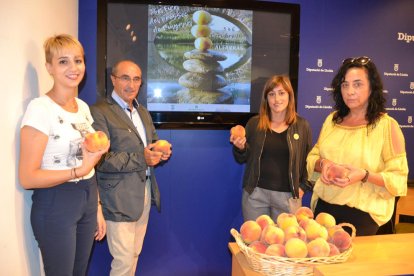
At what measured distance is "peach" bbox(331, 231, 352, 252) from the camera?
120 centimetres

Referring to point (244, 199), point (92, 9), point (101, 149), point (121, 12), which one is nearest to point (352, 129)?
point (244, 199)

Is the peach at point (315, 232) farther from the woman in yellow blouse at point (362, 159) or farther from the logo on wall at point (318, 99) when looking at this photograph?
the logo on wall at point (318, 99)

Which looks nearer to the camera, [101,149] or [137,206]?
[101,149]

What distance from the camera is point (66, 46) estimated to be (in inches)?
64.4

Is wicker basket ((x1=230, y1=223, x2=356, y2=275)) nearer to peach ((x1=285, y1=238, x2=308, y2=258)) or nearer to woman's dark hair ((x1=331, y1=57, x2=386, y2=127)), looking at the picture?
peach ((x1=285, y1=238, x2=308, y2=258))

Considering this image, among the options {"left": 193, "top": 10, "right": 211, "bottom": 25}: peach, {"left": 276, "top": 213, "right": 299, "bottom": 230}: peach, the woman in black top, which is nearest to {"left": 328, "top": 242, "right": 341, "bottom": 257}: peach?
{"left": 276, "top": 213, "right": 299, "bottom": 230}: peach

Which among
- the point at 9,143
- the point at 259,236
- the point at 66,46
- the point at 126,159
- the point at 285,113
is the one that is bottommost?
the point at 259,236

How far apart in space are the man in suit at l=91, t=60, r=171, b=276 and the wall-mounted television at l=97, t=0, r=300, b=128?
0.41 m

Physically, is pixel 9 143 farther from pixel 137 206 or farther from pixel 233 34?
pixel 233 34

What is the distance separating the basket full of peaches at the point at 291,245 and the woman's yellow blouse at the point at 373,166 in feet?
1.64

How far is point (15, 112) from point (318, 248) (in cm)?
141

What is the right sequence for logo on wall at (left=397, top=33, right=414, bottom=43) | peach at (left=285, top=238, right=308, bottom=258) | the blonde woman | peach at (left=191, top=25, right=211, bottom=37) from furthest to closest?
logo on wall at (left=397, top=33, right=414, bottom=43)
peach at (left=191, top=25, right=211, bottom=37)
the blonde woman
peach at (left=285, top=238, right=308, bottom=258)

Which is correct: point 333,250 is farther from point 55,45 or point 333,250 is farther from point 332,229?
point 55,45

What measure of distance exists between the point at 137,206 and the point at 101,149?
0.84 meters
